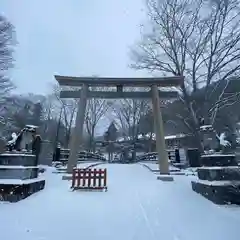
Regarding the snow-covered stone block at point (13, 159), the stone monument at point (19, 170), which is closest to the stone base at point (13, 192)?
the stone monument at point (19, 170)

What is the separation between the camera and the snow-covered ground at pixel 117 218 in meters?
5.45

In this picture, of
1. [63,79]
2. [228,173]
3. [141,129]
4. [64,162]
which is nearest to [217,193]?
[228,173]

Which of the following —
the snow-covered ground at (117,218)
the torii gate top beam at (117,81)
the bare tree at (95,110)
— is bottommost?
the snow-covered ground at (117,218)

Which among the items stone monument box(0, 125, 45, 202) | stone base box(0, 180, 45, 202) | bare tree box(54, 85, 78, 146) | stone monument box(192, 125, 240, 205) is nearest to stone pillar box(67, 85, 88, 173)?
stone monument box(0, 125, 45, 202)

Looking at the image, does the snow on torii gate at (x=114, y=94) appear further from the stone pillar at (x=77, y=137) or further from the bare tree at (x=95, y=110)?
the bare tree at (x=95, y=110)

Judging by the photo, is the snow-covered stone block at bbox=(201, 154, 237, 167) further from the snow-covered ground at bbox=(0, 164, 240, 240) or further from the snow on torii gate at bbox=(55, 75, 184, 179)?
the snow on torii gate at bbox=(55, 75, 184, 179)

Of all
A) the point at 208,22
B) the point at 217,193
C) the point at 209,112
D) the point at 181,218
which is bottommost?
the point at 181,218

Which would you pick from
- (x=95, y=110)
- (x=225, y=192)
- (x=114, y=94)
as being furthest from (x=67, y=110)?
(x=225, y=192)

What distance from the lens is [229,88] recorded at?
20.5 m

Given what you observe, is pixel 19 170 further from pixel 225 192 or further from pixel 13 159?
pixel 225 192

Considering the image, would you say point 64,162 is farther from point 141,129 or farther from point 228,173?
point 141,129

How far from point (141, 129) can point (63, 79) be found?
117 feet

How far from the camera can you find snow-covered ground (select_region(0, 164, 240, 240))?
5.45 meters

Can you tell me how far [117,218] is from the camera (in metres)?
6.89
